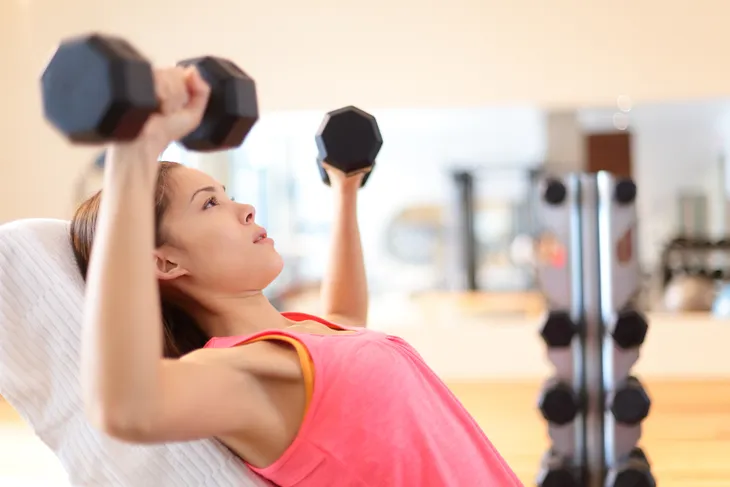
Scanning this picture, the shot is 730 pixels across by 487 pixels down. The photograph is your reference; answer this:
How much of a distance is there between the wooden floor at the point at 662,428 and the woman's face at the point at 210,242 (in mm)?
1591

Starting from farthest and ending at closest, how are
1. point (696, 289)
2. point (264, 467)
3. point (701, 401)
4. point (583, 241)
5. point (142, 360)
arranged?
point (696, 289) → point (701, 401) → point (583, 241) → point (264, 467) → point (142, 360)

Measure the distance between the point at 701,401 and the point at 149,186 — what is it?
11.0 ft

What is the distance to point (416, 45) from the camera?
13.5 feet

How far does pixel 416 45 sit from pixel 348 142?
2.93m

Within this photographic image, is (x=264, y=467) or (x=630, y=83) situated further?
(x=630, y=83)


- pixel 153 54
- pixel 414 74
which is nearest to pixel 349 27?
pixel 414 74

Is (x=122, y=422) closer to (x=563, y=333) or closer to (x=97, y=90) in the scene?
(x=97, y=90)

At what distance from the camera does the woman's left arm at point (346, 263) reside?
136cm

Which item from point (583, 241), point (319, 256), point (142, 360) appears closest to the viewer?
point (142, 360)

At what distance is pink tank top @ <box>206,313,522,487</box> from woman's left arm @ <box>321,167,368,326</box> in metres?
0.35

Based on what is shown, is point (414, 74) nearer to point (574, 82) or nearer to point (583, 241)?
point (574, 82)

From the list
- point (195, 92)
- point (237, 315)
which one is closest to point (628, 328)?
point (237, 315)

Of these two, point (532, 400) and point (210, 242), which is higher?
point (210, 242)

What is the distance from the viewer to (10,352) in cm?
114
